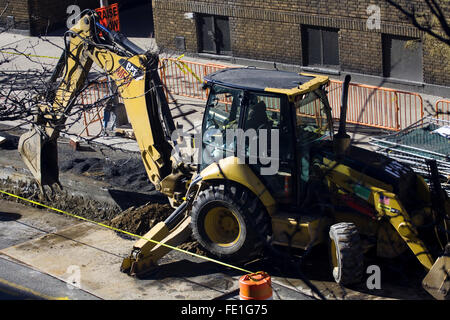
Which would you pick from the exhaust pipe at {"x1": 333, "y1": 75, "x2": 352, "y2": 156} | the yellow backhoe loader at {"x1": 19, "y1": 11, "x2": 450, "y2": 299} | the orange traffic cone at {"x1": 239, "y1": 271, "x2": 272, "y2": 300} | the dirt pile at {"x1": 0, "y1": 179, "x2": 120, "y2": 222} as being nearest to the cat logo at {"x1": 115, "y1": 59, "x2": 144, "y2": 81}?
the yellow backhoe loader at {"x1": 19, "y1": 11, "x2": 450, "y2": 299}

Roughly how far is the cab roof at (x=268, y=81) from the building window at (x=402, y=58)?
7.76 m

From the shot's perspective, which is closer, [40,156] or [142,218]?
[142,218]

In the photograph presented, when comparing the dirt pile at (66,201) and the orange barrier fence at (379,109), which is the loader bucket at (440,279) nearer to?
the dirt pile at (66,201)

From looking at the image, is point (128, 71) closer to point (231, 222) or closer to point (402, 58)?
point (231, 222)

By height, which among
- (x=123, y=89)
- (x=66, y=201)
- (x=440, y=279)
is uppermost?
(x=123, y=89)

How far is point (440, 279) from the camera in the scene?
9258 mm

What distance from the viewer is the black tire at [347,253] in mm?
9484

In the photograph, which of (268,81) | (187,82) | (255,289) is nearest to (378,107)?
(187,82)

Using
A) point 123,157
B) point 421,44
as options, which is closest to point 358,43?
point 421,44

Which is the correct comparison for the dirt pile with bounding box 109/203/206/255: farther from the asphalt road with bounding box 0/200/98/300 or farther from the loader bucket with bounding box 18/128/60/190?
the loader bucket with bounding box 18/128/60/190

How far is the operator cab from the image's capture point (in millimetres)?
10008

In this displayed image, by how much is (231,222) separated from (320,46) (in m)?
9.85

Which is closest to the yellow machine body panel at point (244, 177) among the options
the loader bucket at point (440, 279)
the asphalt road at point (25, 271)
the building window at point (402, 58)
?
the loader bucket at point (440, 279)
